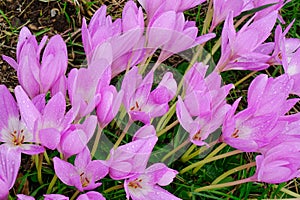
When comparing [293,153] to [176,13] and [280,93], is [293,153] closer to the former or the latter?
[280,93]

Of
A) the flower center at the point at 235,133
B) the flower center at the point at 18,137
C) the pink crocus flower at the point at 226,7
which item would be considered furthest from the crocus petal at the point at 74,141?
the pink crocus flower at the point at 226,7

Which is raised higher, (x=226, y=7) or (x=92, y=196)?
(x=226, y=7)

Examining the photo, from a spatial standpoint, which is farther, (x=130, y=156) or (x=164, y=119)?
(x=164, y=119)

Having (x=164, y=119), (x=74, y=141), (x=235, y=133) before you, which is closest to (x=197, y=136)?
(x=235, y=133)

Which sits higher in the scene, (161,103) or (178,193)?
(161,103)

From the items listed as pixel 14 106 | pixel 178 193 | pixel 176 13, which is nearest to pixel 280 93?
pixel 176 13

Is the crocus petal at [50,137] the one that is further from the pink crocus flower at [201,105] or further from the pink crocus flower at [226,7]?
the pink crocus flower at [226,7]

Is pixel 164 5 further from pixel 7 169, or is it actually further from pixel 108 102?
pixel 7 169
